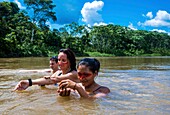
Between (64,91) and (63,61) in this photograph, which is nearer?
(64,91)

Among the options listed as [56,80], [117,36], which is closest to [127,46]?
[117,36]

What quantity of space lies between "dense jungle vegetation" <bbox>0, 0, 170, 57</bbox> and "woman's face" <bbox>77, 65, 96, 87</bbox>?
90.4ft

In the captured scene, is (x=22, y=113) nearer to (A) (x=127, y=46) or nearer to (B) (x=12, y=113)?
(B) (x=12, y=113)

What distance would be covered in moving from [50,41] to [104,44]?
2139 centimetres

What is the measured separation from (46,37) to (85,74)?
46.1 meters

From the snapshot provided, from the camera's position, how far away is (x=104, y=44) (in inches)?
2675

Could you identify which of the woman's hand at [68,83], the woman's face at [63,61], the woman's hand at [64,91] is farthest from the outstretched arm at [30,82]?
the woman's hand at [68,83]

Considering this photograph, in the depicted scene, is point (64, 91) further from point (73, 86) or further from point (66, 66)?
point (66, 66)

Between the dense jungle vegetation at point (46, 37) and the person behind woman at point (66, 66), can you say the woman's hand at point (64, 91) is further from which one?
the dense jungle vegetation at point (46, 37)

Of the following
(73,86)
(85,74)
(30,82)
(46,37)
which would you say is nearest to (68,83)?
(73,86)

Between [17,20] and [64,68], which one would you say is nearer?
[64,68]

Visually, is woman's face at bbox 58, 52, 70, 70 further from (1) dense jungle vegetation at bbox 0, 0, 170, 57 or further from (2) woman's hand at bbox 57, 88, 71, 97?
(1) dense jungle vegetation at bbox 0, 0, 170, 57

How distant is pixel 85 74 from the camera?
3621mm

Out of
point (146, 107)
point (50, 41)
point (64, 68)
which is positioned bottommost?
point (146, 107)
